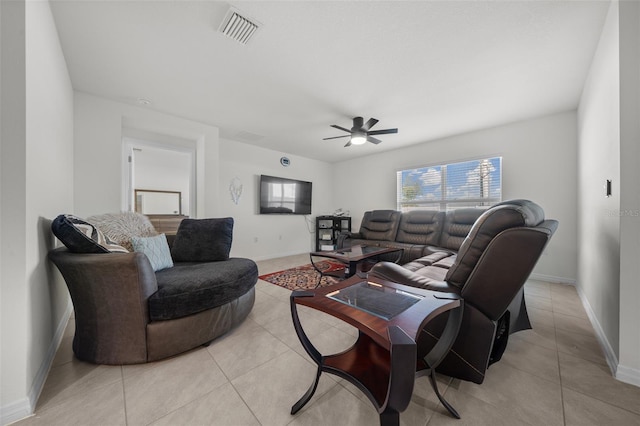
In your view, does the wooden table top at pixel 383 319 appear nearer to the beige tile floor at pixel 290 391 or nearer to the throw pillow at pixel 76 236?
the beige tile floor at pixel 290 391

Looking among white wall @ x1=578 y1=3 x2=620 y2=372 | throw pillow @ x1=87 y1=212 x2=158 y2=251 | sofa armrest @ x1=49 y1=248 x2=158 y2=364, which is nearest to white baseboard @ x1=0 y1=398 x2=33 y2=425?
sofa armrest @ x1=49 y1=248 x2=158 y2=364

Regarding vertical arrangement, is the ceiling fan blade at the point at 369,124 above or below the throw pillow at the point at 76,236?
above

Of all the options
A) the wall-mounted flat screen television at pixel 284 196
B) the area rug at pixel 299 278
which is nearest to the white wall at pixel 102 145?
the wall-mounted flat screen television at pixel 284 196

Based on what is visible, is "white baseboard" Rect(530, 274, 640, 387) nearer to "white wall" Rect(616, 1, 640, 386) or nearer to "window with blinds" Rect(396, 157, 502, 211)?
"white wall" Rect(616, 1, 640, 386)

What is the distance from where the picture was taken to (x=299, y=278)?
3209 millimetres

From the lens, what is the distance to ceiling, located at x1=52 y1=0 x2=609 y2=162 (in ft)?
5.20

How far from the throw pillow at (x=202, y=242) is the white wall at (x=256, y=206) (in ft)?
5.84

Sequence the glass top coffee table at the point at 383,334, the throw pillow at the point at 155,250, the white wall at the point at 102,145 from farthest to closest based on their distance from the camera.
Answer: the white wall at the point at 102,145
the throw pillow at the point at 155,250
the glass top coffee table at the point at 383,334

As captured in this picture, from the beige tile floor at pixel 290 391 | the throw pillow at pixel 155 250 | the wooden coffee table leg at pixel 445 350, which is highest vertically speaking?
the throw pillow at pixel 155 250

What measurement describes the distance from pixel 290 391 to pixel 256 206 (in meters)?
3.81

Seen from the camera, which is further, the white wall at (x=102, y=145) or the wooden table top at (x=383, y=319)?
the white wall at (x=102, y=145)

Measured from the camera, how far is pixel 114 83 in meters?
2.44

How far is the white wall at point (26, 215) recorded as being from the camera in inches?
41.1

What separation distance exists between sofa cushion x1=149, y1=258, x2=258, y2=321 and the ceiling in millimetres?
1903
